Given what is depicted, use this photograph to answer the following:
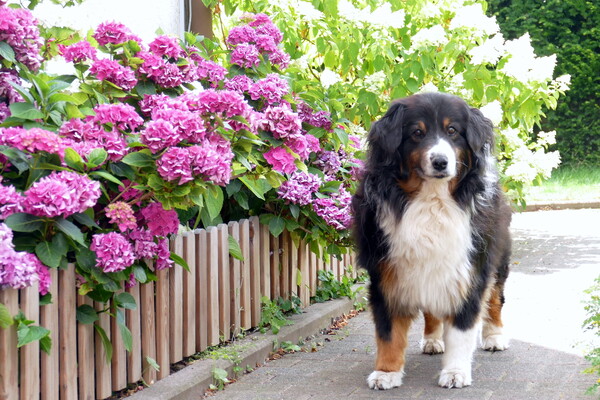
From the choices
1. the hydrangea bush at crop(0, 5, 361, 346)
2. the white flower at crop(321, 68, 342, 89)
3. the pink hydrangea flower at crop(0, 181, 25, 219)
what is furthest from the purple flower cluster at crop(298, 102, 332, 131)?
the pink hydrangea flower at crop(0, 181, 25, 219)

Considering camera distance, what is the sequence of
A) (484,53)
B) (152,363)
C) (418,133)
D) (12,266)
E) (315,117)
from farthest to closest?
(484,53) → (315,117) → (418,133) → (152,363) → (12,266)

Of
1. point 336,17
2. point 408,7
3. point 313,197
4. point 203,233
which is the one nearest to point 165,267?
point 203,233

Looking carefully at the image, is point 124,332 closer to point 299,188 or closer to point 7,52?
point 7,52

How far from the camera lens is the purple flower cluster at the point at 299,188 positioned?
17.0 ft

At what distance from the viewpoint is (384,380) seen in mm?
4301

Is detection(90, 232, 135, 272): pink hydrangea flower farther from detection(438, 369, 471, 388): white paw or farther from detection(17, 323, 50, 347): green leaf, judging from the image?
detection(438, 369, 471, 388): white paw

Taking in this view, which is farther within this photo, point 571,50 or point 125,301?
point 571,50

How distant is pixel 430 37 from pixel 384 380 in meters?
3.22

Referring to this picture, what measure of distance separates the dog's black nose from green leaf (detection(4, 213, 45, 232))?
1.79 meters

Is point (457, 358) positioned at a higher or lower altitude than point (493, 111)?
lower

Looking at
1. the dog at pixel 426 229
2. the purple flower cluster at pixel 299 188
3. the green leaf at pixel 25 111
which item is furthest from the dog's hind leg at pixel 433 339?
the green leaf at pixel 25 111

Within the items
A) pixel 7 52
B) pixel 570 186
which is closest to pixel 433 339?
pixel 7 52

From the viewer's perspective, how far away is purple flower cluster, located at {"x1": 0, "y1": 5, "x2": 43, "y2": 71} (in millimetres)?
3580

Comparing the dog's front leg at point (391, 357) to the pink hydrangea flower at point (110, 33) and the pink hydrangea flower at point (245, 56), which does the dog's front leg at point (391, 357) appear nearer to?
the pink hydrangea flower at point (245, 56)
